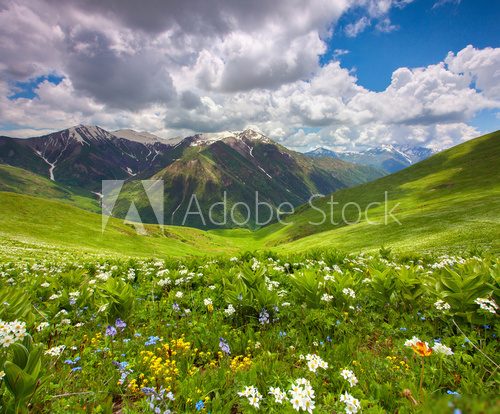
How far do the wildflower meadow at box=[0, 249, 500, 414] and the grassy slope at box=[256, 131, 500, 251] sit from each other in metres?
25.6

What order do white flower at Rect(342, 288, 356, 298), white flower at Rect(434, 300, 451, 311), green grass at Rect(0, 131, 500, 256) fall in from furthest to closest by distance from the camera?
1. green grass at Rect(0, 131, 500, 256)
2. white flower at Rect(342, 288, 356, 298)
3. white flower at Rect(434, 300, 451, 311)

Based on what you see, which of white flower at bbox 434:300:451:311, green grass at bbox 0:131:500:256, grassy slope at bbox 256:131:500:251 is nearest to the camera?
white flower at bbox 434:300:451:311

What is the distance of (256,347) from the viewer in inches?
230

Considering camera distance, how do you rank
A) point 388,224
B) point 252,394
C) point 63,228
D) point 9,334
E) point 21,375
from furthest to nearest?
point 63,228 < point 388,224 < point 9,334 < point 252,394 < point 21,375

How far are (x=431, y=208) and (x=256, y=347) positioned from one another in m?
72.5

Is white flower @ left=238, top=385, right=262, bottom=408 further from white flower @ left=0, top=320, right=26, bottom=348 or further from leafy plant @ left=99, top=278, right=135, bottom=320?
leafy plant @ left=99, top=278, right=135, bottom=320

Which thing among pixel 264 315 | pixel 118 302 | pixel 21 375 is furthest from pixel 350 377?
pixel 118 302

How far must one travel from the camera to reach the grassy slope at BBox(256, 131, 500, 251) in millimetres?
37688

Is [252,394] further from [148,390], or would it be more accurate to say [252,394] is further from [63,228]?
[63,228]

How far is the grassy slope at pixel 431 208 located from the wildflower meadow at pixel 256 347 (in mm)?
25573

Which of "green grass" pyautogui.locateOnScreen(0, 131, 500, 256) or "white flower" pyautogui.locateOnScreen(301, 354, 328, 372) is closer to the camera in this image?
"white flower" pyautogui.locateOnScreen(301, 354, 328, 372)

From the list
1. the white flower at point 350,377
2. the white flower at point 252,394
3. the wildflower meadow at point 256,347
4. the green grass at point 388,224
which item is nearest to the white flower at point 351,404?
the wildflower meadow at point 256,347

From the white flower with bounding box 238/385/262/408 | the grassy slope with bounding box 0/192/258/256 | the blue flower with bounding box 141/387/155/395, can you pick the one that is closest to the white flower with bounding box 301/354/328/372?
the white flower with bounding box 238/385/262/408

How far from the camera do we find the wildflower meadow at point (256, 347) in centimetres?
396
